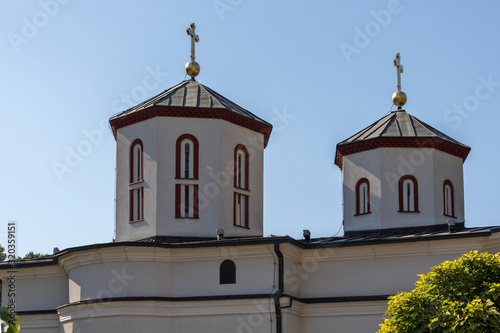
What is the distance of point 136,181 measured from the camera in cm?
2355

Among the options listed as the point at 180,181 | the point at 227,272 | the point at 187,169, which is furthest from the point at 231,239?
the point at 187,169

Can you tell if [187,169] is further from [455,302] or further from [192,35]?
[455,302]

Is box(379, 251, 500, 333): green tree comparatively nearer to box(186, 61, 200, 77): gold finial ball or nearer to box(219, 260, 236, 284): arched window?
box(219, 260, 236, 284): arched window

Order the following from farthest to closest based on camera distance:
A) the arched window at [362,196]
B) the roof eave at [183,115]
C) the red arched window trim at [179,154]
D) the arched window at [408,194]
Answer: the arched window at [362,196] → the arched window at [408,194] → the roof eave at [183,115] → the red arched window trim at [179,154]

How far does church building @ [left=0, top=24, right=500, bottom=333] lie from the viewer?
Answer: 20516mm

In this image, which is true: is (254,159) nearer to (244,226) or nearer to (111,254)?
(244,226)

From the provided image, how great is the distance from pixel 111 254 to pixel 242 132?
634 centimetres

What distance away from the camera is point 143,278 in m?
20.8

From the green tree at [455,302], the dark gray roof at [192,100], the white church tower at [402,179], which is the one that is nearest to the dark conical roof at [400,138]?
the white church tower at [402,179]

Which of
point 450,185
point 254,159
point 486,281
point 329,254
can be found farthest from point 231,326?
point 450,185

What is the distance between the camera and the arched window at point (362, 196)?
25.1 m

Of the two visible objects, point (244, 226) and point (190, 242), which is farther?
point (244, 226)

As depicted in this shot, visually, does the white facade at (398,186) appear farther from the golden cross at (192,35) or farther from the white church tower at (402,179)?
the golden cross at (192,35)

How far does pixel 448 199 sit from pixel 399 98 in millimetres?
4488
